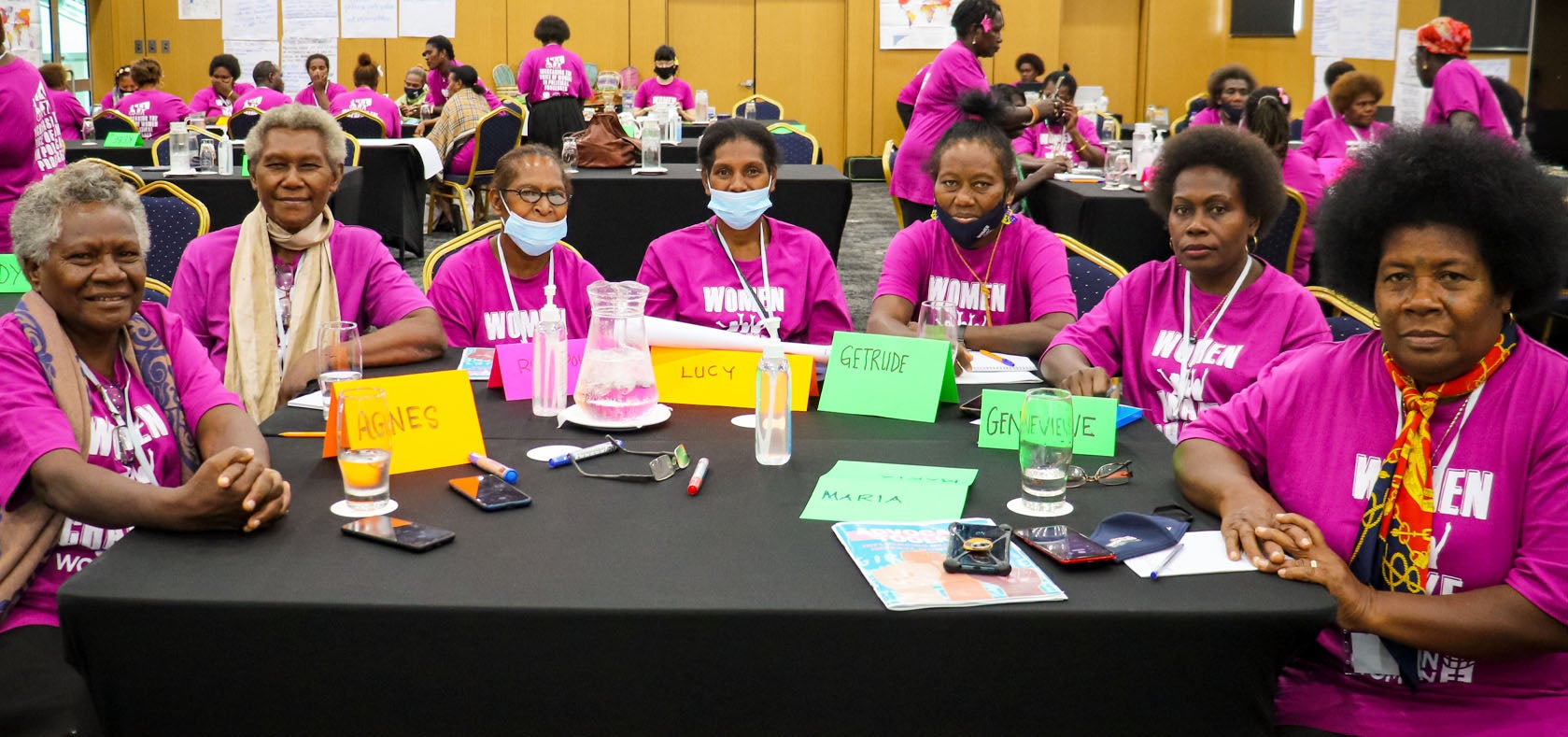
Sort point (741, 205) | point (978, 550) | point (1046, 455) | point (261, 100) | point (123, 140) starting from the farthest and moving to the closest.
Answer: point (261, 100) < point (123, 140) < point (741, 205) < point (1046, 455) < point (978, 550)

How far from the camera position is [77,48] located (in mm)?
12953

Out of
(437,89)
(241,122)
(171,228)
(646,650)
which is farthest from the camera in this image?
(437,89)

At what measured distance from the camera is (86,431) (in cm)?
177

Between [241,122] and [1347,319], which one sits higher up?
[241,122]

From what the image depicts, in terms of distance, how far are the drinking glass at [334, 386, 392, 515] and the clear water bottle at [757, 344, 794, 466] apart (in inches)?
21.1

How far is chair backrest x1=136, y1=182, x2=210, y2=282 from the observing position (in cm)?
375

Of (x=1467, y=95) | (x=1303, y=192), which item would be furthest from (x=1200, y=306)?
(x=1467, y=95)

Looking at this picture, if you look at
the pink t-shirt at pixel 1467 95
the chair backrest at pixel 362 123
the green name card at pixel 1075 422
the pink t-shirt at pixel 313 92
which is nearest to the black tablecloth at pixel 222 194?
the chair backrest at pixel 362 123

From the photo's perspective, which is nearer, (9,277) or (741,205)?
(741,205)

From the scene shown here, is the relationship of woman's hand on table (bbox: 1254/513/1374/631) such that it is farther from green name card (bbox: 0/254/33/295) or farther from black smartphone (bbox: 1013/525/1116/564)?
green name card (bbox: 0/254/33/295)

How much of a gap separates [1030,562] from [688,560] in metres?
0.41

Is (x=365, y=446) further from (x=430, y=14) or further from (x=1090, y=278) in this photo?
(x=430, y=14)

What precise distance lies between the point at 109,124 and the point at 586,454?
8450 millimetres

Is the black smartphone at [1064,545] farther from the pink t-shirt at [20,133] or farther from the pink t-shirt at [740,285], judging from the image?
the pink t-shirt at [20,133]
